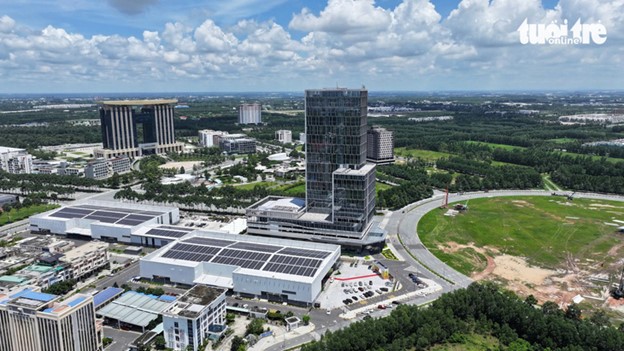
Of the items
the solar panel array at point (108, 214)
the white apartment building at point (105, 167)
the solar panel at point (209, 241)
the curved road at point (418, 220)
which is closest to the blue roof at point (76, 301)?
the solar panel at point (209, 241)

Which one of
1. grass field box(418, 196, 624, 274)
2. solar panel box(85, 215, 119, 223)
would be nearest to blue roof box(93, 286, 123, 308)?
solar panel box(85, 215, 119, 223)

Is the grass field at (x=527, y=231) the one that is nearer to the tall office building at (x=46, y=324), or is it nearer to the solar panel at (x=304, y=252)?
the solar panel at (x=304, y=252)

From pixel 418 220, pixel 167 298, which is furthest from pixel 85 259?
pixel 418 220

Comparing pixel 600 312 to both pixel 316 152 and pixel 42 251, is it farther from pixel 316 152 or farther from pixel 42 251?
pixel 42 251

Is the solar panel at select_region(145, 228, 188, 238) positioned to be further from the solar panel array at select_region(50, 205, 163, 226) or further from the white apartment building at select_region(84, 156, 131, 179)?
the white apartment building at select_region(84, 156, 131, 179)

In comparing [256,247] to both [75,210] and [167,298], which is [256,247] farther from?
[75,210]

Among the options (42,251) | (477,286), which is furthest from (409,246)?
(42,251)
